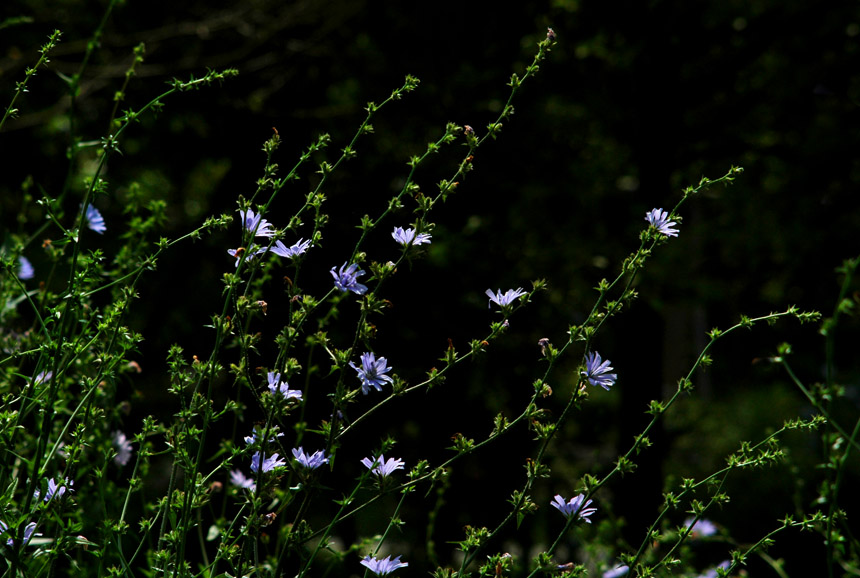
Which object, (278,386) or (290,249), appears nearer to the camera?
(278,386)

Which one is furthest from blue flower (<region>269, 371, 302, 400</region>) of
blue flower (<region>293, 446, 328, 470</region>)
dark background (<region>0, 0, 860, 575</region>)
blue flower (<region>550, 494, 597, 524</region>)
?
dark background (<region>0, 0, 860, 575</region>)

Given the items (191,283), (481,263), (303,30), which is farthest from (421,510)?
(303,30)

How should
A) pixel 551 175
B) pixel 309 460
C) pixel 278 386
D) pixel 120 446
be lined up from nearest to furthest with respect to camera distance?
pixel 278 386
pixel 309 460
pixel 120 446
pixel 551 175

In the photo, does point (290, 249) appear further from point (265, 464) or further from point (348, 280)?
point (265, 464)

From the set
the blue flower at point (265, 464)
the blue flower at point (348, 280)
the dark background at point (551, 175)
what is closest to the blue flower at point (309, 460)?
the blue flower at point (265, 464)

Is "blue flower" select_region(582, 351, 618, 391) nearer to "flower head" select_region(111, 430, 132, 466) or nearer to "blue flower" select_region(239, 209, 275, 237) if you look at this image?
"blue flower" select_region(239, 209, 275, 237)

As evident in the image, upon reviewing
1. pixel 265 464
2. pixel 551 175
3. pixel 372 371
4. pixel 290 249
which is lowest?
pixel 265 464

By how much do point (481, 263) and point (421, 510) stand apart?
44.6 inches

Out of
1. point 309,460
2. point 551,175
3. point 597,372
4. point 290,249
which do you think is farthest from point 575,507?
point 551,175

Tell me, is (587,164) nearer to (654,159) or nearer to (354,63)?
(654,159)

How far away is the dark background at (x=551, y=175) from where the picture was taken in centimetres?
311

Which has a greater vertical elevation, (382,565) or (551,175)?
(551,175)

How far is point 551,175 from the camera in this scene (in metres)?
3.52

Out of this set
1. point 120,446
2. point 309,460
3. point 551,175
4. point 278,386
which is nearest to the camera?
point 278,386
